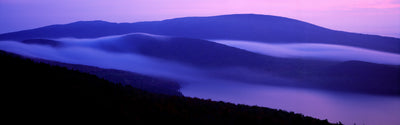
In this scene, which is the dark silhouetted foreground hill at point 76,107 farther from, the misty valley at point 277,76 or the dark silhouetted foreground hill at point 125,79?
the dark silhouetted foreground hill at point 125,79

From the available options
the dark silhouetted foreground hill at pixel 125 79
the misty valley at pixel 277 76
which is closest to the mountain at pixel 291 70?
the misty valley at pixel 277 76

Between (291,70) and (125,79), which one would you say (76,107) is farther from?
(291,70)

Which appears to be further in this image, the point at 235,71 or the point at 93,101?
the point at 235,71

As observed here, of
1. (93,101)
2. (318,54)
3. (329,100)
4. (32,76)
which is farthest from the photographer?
(318,54)

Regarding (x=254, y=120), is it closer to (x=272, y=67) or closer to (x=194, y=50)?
(x=272, y=67)

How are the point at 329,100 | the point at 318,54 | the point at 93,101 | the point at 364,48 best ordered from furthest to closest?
1. the point at 364,48
2. the point at 318,54
3. the point at 329,100
4. the point at 93,101

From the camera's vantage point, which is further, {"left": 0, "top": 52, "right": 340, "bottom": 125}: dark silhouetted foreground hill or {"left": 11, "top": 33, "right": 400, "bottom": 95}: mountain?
{"left": 11, "top": 33, "right": 400, "bottom": 95}: mountain

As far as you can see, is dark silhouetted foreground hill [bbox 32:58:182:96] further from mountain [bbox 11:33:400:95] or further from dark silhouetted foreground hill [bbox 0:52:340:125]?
mountain [bbox 11:33:400:95]

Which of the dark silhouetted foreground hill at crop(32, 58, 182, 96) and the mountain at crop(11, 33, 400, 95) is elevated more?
the mountain at crop(11, 33, 400, 95)

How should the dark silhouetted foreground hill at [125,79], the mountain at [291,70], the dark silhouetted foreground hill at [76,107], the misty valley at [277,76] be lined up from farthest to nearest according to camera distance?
the mountain at [291,70]
the misty valley at [277,76]
the dark silhouetted foreground hill at [125,79]
the dark silhouetted foreground hill at [76,107]

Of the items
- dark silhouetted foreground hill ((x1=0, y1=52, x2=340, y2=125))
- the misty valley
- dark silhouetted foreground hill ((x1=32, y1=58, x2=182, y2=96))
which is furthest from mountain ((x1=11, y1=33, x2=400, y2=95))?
dark silhouetted foreground hill ((x1=0, y1=52, x2=340, y2=125))

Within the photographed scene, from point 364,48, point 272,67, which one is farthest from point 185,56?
point 364,48
